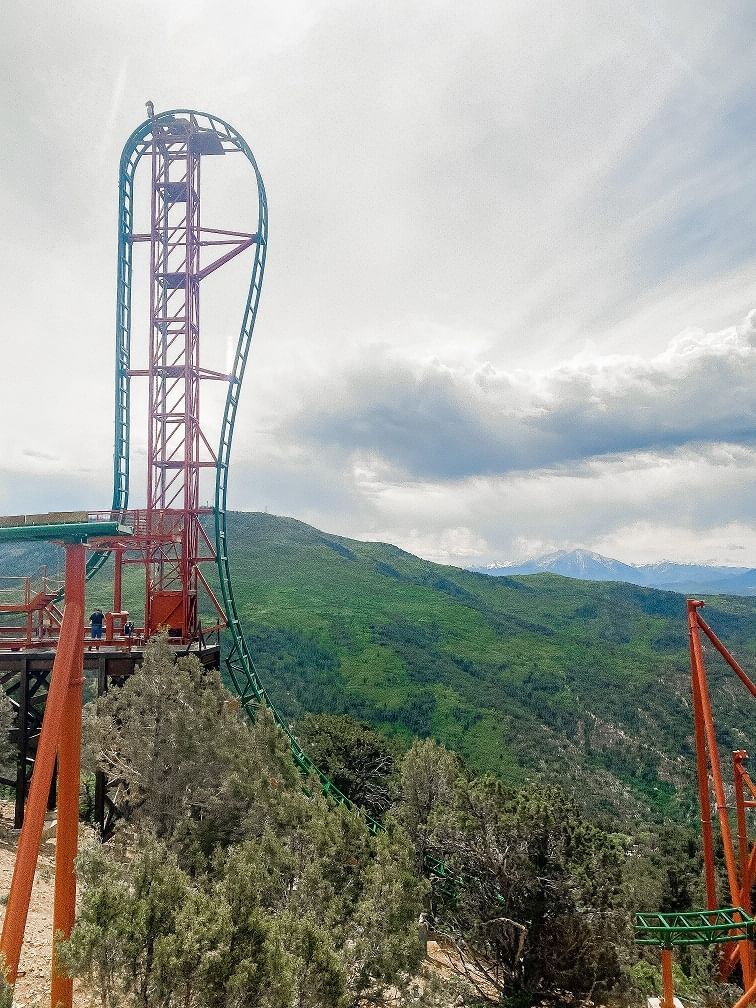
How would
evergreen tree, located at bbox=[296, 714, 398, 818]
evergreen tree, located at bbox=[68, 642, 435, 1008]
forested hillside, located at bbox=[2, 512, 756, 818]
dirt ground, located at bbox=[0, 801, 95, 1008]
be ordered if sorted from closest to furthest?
evergreen tree, located at bbox=[68, 642, 435, 1008], dirt ground, located at bbox=[0, 801, 95, 1008], evergreen tree, located at bbox=[296, 714, 398, 818], forested hillside, located at bbox=[2, 512, 756, 818]

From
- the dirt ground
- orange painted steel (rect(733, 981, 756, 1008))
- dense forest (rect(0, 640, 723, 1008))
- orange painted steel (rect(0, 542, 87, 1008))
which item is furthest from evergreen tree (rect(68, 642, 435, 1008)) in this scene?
orange painted steel (rect(733, 981, 756, 1008))

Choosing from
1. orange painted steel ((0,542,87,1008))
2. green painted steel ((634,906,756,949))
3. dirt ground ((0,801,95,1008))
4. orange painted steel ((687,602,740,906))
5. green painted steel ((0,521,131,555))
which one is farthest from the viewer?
orange painted steel ((687,602,740,906))

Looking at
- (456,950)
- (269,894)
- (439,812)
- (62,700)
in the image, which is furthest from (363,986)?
(456,950)

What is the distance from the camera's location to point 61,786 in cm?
1057

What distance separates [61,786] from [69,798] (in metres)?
0.23

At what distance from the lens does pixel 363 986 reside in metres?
11.0

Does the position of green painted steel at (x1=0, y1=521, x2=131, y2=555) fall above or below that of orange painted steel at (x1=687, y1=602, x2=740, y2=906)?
above

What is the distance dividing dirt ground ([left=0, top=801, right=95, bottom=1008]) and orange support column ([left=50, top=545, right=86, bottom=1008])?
0.92 m

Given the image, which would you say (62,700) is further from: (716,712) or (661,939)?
(716,712)

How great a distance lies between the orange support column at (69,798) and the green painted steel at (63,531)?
0.24m

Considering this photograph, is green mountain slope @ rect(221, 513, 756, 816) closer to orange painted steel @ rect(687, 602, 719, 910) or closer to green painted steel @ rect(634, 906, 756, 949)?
orange painted steel @ rect(687, 602, 719, 910)

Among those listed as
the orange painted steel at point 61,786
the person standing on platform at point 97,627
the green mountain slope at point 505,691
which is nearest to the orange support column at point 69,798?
the orange painted steel at point 61,786

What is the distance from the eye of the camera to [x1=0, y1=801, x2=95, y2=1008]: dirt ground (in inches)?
448

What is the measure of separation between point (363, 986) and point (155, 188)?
96.2 ft
